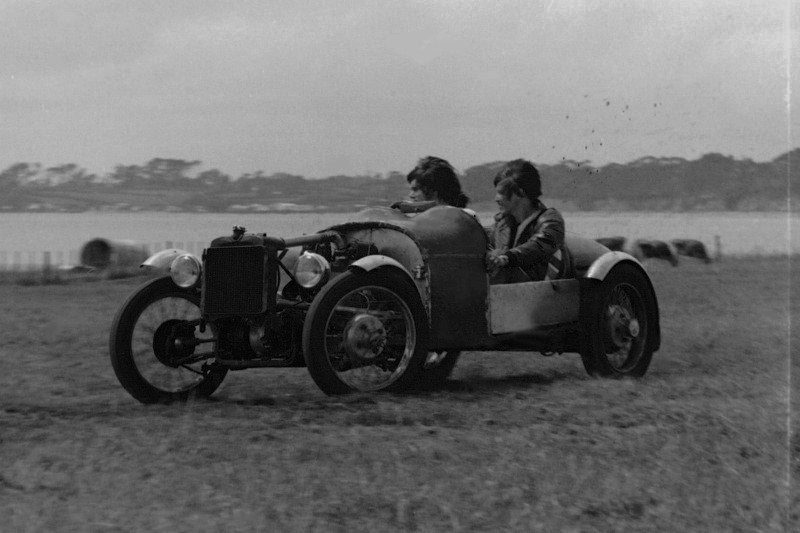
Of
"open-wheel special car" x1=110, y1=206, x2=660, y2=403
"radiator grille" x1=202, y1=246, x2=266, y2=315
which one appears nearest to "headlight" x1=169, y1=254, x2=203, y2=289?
"open-wheel special car" x1=110, y1=206, x2=660, y2=403

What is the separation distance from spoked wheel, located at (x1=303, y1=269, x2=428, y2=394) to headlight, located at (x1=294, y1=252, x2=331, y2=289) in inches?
9.4

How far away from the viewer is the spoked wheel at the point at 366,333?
22.3ft

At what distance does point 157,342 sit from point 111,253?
23570 mm

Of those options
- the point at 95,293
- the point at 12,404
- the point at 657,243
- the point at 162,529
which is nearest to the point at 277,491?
the point at 162,529

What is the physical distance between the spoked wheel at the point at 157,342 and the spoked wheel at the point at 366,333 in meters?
0.85

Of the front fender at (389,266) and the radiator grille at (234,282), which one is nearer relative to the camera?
the front fender at (389,266)

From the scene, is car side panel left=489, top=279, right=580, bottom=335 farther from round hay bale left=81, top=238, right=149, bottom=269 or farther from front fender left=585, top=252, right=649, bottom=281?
round hay bale left=81, top=238, right=149, bottom=269

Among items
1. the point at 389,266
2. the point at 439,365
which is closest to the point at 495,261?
the point at 389,266

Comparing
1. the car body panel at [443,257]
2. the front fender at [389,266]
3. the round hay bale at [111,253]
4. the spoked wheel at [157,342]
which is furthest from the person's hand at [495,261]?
the round hay bale at [111,253]

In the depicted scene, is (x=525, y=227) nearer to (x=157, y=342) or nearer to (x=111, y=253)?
(x=157, y=342)

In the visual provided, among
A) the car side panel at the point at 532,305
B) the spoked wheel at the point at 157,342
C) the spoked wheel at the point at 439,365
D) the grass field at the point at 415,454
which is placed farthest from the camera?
the spoked wheel at the point at 439,365

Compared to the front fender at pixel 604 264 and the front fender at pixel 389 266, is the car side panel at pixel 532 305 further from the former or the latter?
the front fender at pixel 389 266

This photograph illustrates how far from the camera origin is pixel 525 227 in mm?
8336

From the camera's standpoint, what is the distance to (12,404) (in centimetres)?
729
